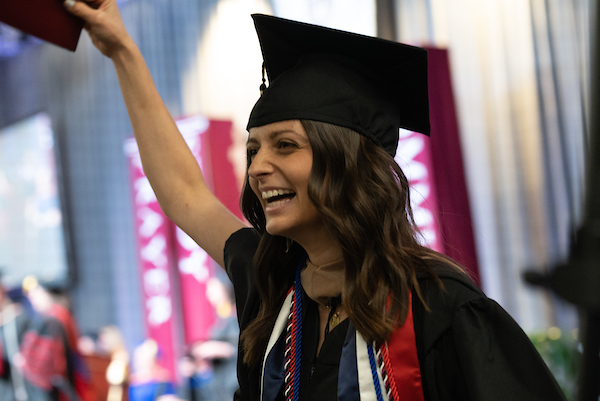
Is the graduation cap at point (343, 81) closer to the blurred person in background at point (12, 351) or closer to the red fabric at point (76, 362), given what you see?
the red fabric at point (76, 362)

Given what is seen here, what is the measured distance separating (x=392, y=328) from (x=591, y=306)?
0.39 meters

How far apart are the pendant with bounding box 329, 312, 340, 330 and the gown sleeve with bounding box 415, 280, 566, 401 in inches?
7.7

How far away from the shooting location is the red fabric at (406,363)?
2.80ft

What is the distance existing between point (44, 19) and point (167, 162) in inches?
16.6

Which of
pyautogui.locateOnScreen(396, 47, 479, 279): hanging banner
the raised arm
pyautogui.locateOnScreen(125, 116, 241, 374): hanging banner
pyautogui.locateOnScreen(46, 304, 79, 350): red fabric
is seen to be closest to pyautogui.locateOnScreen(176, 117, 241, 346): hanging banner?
pyautogui.locateOnScreen(125, 116, 241, 374): hanging banner

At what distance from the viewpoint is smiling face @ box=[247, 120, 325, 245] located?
100cm

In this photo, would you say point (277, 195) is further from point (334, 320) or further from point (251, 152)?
point (334, 320)

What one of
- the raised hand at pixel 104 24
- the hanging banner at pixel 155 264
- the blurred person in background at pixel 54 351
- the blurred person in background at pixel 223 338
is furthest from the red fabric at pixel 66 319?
the raised hand at pixel 104 24

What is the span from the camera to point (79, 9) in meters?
1.08

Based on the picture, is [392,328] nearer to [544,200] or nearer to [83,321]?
[544,200]

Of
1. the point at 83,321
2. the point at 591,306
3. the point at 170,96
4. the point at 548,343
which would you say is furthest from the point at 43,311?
the point at 591,306

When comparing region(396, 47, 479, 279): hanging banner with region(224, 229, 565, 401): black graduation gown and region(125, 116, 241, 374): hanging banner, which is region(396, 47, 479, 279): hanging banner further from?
region(224, 229, 565, 401): black graduation gown

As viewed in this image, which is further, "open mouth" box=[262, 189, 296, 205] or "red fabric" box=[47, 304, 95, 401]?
"red fabric" box=[47, 304, 95, 401]

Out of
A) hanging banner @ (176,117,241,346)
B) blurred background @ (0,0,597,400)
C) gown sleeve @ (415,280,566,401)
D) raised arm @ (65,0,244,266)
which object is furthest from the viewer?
hanging banner @ (176,117,241,346)
